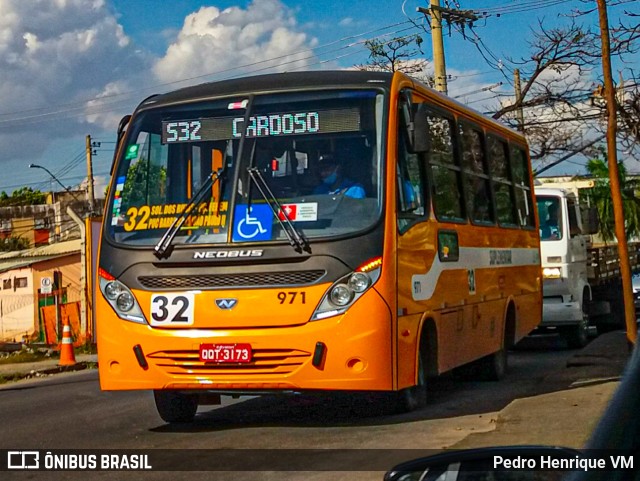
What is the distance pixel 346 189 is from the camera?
8938mm

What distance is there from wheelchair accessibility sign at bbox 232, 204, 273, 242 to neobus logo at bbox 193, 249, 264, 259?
0.39 ft

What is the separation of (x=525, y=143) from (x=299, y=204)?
25.0 ft

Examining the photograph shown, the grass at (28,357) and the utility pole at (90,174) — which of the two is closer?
the grass at (28,357)

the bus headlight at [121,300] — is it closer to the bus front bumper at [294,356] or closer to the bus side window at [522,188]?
the bus front bumper at [294,356]

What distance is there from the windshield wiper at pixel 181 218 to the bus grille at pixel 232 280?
0.23 metres

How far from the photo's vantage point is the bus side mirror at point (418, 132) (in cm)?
926

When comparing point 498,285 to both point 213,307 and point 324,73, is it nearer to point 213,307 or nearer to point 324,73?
point 324,73

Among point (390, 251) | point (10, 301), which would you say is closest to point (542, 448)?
point (390, 251)

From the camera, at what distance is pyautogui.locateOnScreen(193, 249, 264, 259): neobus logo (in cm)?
873

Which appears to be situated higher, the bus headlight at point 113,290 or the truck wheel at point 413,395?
the bus headlight at point 113,290

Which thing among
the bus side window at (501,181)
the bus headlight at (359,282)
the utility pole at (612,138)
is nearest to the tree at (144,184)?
the bus headlight at (359,282)

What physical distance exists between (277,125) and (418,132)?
4.05 ft

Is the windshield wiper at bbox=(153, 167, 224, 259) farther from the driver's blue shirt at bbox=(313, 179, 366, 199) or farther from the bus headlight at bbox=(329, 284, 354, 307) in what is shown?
the bus headlight at bbox=(329, 284, 354, 307)

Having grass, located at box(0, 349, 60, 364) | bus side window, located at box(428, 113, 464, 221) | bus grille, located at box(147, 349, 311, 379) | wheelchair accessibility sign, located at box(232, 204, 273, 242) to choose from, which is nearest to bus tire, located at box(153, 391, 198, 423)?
bus grille, located at box(147, 349, 311, 379)
